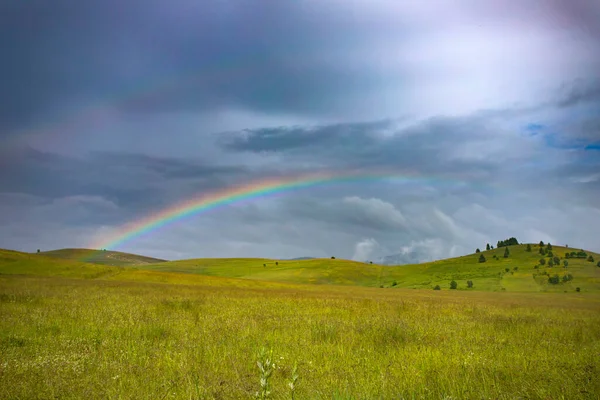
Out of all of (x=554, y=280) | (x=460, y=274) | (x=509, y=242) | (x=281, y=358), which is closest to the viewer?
(x=281, y=358)

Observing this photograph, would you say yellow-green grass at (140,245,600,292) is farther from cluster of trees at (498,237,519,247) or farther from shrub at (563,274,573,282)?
cluster of trees at (498,237,519,247)

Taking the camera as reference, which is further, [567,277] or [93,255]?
[93,255]

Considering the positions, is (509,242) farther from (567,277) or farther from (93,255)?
(93,255)

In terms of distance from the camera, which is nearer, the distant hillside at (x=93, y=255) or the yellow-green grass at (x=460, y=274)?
the yellow-green grass at (x=460, y=274)

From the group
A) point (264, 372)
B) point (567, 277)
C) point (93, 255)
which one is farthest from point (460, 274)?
point (93, 255)

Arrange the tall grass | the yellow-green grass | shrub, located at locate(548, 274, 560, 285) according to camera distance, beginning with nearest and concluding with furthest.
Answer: the tall grass
shrub, located at locate(548, 274, 560, 285)
the yellow-green grass

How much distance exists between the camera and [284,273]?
105m

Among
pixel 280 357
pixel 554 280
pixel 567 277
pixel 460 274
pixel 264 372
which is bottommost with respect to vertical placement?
pixel 460 274

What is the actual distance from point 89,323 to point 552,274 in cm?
9682

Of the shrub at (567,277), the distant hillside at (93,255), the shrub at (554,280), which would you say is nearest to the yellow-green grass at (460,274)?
the shrub at (567,277)

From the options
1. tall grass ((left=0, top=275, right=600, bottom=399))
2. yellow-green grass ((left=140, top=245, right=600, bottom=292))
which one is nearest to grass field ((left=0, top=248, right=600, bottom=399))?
tall grass ((left=0, top=275, right=600, bottom=399))

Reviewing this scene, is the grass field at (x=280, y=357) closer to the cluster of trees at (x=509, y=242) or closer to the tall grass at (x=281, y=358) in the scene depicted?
the tall grass at (x=281, y=358)

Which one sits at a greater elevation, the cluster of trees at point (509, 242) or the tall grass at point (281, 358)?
the cluster of trees at point (509, 242)

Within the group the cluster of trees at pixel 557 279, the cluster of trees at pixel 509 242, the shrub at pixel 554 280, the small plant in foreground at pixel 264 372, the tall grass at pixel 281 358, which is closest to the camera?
the small plant in foreground at pixel 264 372
